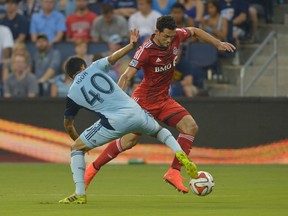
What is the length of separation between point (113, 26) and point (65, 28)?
111 centimetres

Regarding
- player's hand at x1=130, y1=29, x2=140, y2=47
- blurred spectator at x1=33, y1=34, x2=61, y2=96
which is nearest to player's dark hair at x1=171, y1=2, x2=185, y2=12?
blurred spectator at x1=33, y1=34, x2=61, y2=96

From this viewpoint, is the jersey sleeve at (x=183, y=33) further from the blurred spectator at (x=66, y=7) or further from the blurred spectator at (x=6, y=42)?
the blurred spectator at (x=66, y=7)

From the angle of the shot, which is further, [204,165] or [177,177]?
[204,165]

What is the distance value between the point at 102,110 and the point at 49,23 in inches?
431

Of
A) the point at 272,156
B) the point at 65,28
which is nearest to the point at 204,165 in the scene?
the point at 272,156

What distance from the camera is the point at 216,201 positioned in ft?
41.3

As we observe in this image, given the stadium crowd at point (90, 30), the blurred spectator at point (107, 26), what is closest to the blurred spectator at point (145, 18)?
the stadium crowd at point (90, 30)

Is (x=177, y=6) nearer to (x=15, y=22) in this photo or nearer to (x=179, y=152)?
(x=15, y=22)

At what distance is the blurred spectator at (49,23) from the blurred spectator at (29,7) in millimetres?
614

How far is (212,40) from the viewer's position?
13.8 meters

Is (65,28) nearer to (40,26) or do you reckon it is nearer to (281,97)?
(40,26)

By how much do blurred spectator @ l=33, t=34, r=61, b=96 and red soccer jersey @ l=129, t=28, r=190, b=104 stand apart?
24.1 feet

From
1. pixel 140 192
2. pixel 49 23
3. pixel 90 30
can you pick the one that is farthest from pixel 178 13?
pixel 140 192

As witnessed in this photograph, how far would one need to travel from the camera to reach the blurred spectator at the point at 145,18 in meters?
22.0
